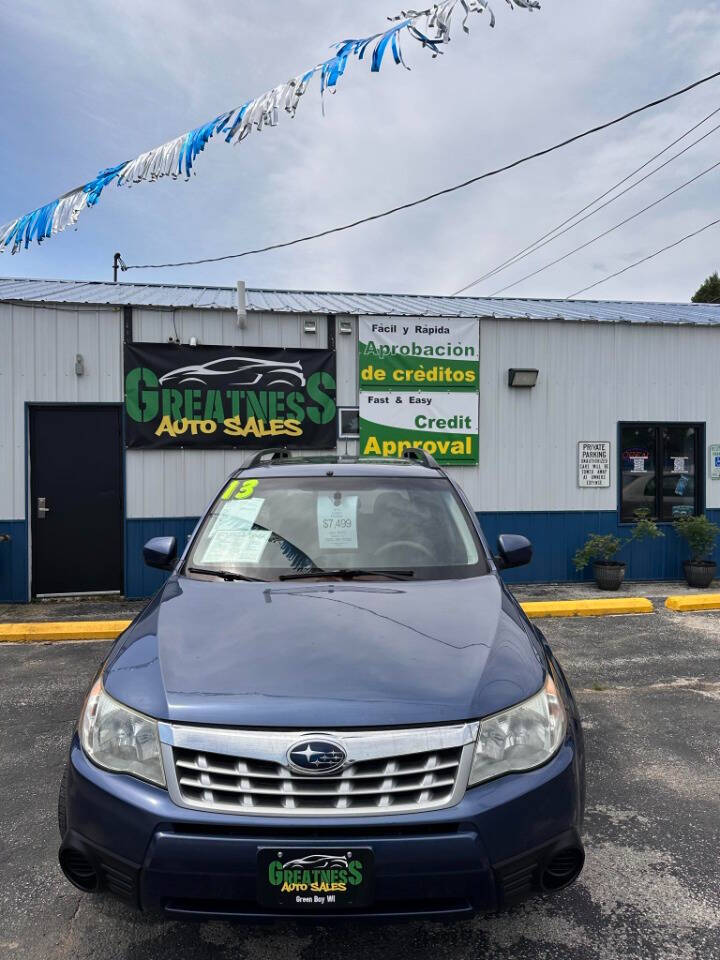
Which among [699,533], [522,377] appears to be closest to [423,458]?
[522,377]

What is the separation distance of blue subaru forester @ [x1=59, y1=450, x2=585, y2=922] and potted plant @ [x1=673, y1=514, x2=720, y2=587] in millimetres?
7538

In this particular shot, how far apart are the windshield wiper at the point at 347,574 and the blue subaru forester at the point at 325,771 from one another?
1.58ft

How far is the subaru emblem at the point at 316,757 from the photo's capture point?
1.79 meters

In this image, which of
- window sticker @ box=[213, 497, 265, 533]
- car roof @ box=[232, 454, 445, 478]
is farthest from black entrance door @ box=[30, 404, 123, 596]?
window sticker @ box=[213, 497, 265, 533]

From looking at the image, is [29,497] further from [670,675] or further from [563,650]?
[670,675]

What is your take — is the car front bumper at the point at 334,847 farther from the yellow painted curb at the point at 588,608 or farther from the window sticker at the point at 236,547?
the yellow painted curb at the point at 588,608

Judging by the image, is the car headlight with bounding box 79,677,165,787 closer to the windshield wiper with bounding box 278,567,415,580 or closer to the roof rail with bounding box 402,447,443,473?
the windshield wiper with bounding box 278,567,415,580

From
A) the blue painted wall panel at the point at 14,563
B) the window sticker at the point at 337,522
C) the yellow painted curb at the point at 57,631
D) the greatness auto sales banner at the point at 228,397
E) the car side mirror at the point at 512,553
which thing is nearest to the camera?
the window sticker at the point at 337,522

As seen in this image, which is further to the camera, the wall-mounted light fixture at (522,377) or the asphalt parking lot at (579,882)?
the wall-mounted light fixture at (522,377)

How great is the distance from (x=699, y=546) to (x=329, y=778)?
858 cm

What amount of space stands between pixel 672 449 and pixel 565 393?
74.6 inches

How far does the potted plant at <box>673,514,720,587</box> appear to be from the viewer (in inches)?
346

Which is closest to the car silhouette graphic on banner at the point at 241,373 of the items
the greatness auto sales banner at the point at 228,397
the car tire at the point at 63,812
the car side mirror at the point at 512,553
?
the greatness auto sales banner at the point at 228,397

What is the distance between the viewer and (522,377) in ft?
28.9
